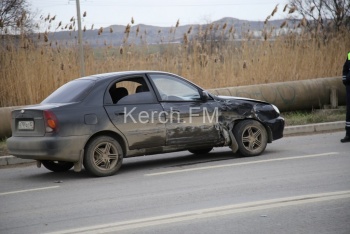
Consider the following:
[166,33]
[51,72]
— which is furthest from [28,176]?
[166,33]

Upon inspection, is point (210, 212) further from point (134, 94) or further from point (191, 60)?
point (191, 60)

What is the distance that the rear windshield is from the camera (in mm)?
10508

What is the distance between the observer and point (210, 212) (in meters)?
7.18

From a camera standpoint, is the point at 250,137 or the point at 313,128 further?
the point at 313,128

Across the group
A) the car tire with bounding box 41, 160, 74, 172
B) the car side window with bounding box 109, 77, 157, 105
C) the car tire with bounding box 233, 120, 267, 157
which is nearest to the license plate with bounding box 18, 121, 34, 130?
the car tire with bounding box 41, 160, 74, 172

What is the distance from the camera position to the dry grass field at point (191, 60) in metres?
17.2

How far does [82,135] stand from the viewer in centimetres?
1012

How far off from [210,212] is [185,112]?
4046 millimetres

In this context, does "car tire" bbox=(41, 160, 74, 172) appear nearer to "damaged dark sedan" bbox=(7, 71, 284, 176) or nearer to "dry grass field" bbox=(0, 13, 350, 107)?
"damaged dark sedan" bbox=(7, 71, 284, 176)

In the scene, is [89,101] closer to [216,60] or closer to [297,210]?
[297,210]

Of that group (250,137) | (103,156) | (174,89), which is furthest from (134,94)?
(250,137)

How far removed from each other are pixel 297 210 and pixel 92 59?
1185cm

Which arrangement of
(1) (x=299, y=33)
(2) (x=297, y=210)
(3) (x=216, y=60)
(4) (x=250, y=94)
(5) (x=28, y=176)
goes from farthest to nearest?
(1) (x=299, y=33)
(3) (x=216, y=60)
(4) (x=250, y=94)
(5) (x=28, y=176)
(2) (x=297, y=210)

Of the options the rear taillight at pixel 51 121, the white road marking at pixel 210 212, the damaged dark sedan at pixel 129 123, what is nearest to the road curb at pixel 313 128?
the damaged dark sedan at pixel 129 123
